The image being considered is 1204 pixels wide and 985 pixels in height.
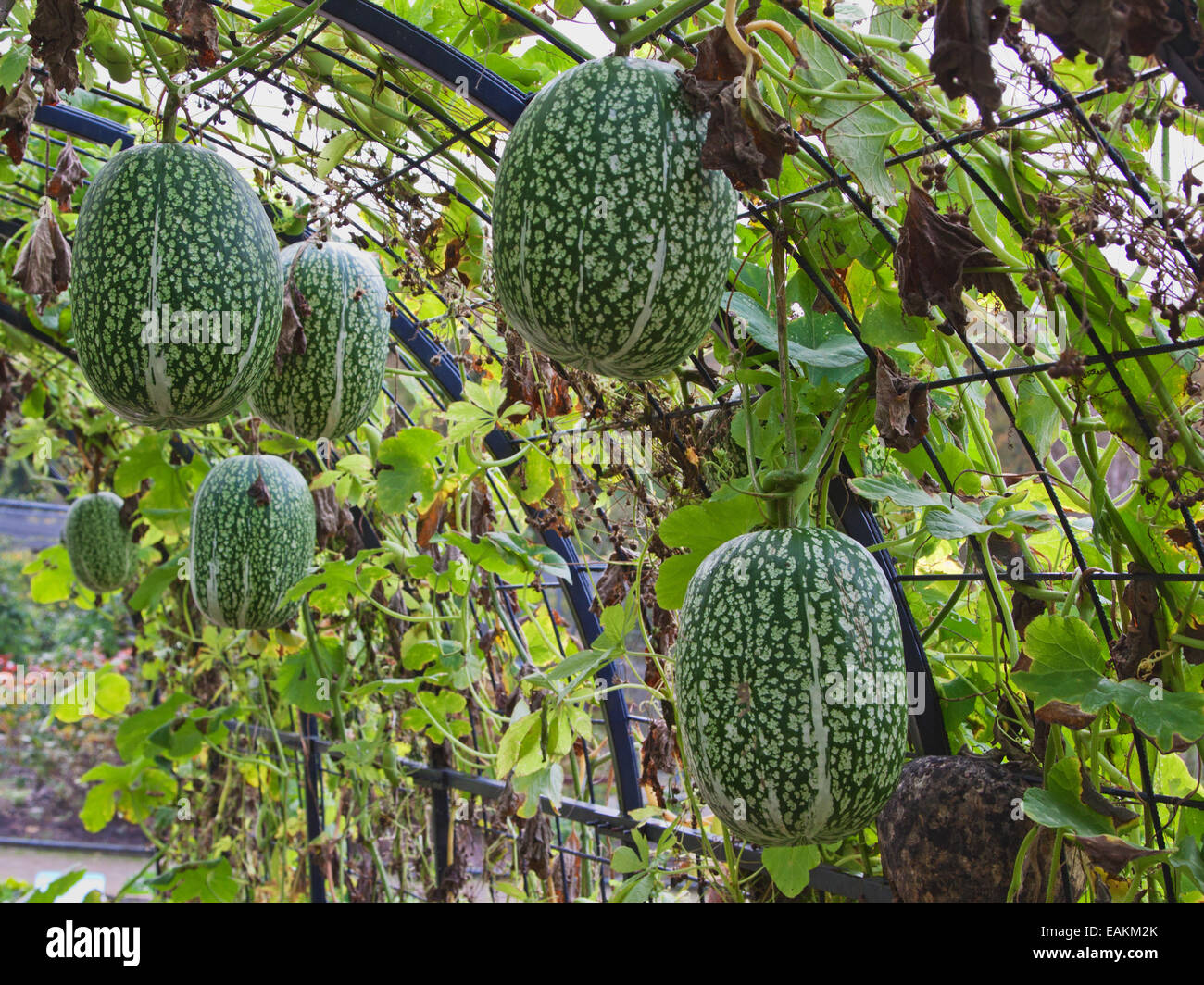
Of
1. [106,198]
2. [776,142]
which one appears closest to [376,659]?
[106,198]

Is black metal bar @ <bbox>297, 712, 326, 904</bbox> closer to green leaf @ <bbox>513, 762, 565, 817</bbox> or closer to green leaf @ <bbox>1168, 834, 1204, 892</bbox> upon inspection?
green leaf @ <bbox>513, 762, 565, 817</bbox>

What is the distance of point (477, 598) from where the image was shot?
343 centimetres

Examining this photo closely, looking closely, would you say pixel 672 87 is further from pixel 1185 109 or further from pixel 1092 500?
pixel 1092 500

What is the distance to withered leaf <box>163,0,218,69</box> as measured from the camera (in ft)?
5.61

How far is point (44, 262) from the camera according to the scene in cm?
237

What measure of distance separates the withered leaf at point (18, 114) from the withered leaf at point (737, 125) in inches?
54.5

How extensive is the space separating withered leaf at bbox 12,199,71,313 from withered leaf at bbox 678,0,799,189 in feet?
5.68

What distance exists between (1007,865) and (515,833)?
7.87 feet

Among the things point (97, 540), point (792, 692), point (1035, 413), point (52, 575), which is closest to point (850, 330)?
point (1035, 413)

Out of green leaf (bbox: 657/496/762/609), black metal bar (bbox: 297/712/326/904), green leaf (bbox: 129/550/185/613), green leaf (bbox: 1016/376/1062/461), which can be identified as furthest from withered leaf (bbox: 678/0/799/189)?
black metal bar (bbox: 297/712/326/904)

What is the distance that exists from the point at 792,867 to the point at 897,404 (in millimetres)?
888

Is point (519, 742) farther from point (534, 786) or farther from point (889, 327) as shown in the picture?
point (889, 327)

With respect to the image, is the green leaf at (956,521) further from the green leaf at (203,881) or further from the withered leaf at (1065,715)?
the green leaf at (203,881)

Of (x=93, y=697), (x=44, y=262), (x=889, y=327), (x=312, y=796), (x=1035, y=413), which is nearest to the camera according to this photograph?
(x=889, y=327)
